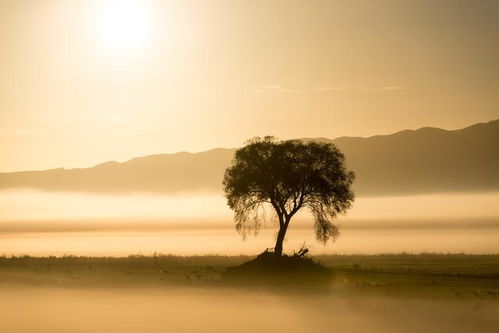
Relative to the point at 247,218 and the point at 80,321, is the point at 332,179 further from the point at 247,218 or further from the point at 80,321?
the point at 80,321

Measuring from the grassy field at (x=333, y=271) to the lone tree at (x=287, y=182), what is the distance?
575cm

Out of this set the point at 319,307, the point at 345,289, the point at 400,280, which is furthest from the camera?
the point at 400,280

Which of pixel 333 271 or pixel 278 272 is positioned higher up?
pixel 333 271

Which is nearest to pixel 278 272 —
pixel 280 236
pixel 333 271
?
pixel 333 271

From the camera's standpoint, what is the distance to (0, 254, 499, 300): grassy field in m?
59.3

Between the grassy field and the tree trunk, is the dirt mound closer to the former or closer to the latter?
the grassy field

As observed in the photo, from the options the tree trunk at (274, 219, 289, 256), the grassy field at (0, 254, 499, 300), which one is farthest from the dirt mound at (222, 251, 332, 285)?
the tree trunk at (274, 219, 289, 256)

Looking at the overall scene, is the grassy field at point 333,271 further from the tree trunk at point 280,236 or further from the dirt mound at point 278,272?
the tree trunk at point 280,236

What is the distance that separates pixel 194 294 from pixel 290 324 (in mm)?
16693

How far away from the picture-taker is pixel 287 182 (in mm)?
79938

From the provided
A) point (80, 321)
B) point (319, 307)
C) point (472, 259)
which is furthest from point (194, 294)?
point (472, 259)

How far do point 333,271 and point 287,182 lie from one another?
11290mm

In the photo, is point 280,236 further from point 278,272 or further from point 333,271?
point 278,272

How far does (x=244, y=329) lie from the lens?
113 feet
